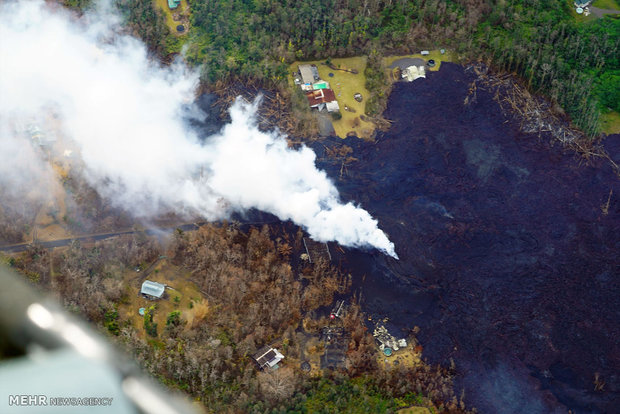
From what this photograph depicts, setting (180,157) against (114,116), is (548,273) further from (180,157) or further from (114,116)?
(114,116)

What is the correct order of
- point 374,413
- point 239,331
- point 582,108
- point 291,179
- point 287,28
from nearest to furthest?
point 374,413 < point 239,331 < point 291,179 < point 582,108 < point 287,28

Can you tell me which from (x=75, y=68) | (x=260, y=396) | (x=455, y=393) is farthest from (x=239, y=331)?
(x=75, y=68)

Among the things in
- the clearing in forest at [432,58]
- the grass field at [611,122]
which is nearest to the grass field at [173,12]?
the clearing in forest at [432,58]

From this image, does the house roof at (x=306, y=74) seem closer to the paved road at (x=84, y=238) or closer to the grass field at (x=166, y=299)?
the paved road at (x=84, y=238)

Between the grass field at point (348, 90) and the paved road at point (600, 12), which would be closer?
the grass field at point (348, 90)

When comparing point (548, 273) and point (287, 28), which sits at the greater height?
point (287, 28)

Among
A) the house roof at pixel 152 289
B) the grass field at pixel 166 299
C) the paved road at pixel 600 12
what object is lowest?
the grass field at pixel 166 299
